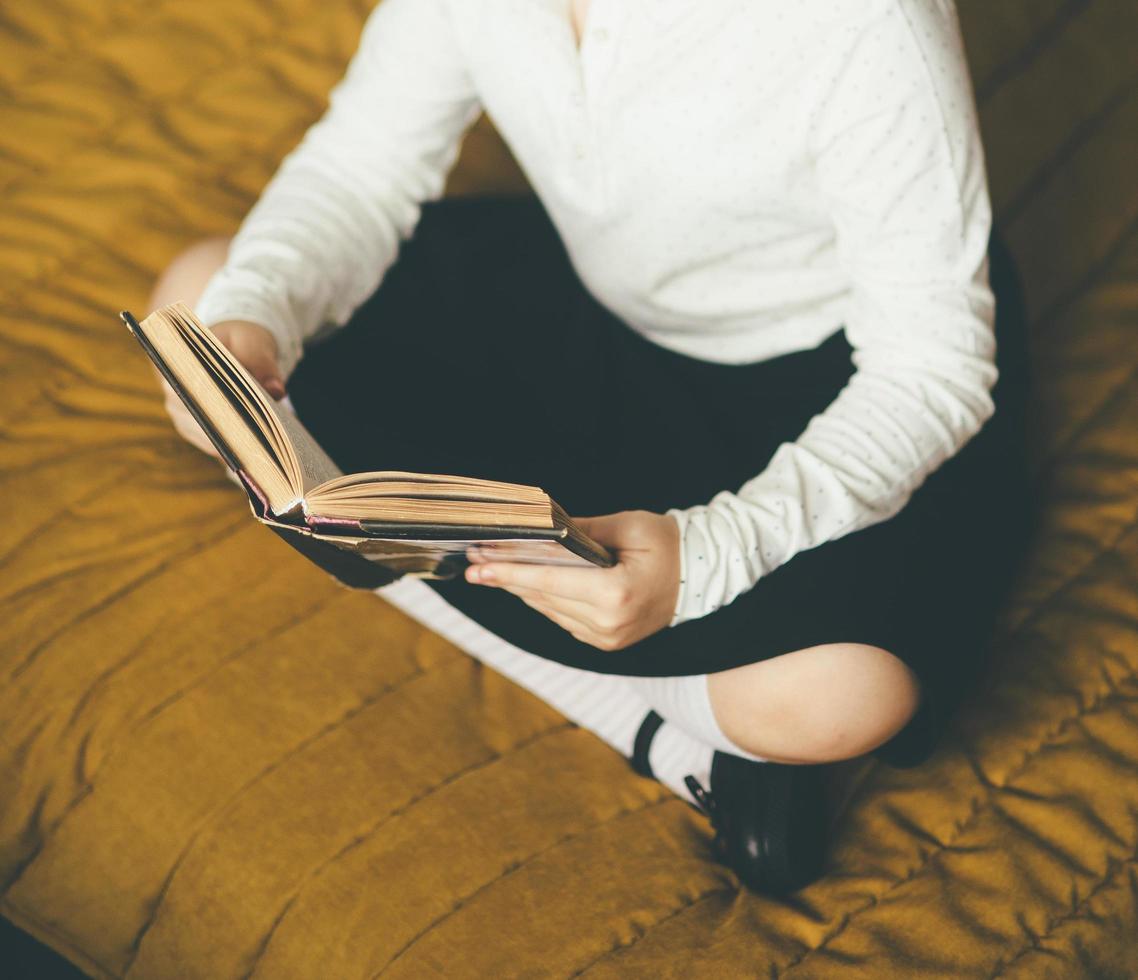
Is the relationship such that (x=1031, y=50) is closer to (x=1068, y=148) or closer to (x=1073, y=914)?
(x=1068, y=148)

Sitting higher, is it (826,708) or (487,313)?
(487,313)

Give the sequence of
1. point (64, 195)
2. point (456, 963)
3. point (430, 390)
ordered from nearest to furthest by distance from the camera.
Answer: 1. point (456, 963)
2. point (430, 390)
3. point (64, 195)

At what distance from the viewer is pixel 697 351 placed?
89 centimetres

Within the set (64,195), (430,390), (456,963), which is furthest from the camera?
(64,195)

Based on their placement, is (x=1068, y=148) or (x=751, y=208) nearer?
(x=751, y=208)

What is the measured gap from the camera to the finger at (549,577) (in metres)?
0.60

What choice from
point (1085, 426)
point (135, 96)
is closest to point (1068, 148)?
point (1085, 426)

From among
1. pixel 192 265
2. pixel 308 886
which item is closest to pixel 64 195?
pixel 192 265

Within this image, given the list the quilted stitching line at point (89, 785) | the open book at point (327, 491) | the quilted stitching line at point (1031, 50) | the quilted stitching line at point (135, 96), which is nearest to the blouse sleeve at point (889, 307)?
the open book at point (327, 491)

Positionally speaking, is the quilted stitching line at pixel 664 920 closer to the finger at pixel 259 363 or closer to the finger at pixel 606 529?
the finger at pixel 606 529

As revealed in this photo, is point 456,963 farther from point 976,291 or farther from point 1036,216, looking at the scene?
point 1036,216

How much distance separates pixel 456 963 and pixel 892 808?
13.9 inches

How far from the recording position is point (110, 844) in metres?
0.76

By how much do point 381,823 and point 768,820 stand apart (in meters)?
0.29
